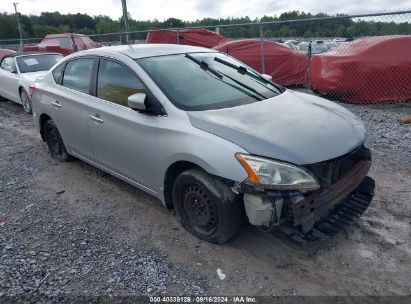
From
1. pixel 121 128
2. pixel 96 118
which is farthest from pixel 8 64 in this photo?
pixel 121 128

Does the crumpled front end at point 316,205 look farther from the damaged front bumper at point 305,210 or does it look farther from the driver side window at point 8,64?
the driver side window at point 8,64

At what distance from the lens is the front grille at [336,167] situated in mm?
2926

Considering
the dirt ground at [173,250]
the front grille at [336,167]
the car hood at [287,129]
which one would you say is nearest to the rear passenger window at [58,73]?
the dirt ground at [173,250]

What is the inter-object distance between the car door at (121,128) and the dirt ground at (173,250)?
51 cm

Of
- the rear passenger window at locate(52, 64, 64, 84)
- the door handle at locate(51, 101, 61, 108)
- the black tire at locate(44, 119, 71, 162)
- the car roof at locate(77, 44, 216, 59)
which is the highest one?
the car roof at locate(77, 44, 216, 59)

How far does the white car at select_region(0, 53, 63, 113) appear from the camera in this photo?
8.74 metres

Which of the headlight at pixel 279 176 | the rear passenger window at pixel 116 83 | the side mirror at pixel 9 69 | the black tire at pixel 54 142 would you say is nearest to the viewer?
the headlight at pixel 279 176

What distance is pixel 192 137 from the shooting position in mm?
3131

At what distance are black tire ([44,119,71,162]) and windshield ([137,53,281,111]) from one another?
220cm

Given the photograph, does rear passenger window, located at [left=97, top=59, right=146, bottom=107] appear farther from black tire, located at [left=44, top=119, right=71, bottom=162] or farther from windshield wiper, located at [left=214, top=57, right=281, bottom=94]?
black tire, located at [left=44, top=119, right=71, bottom=162]

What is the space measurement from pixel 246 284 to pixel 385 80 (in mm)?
7666

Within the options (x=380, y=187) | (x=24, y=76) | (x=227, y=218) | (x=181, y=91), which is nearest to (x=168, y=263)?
(x=227, y=218)

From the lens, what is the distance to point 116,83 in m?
3.97

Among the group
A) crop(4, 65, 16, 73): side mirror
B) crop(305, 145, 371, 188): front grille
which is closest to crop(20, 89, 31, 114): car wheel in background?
crop(4, 65, 16, 73): side mirror
